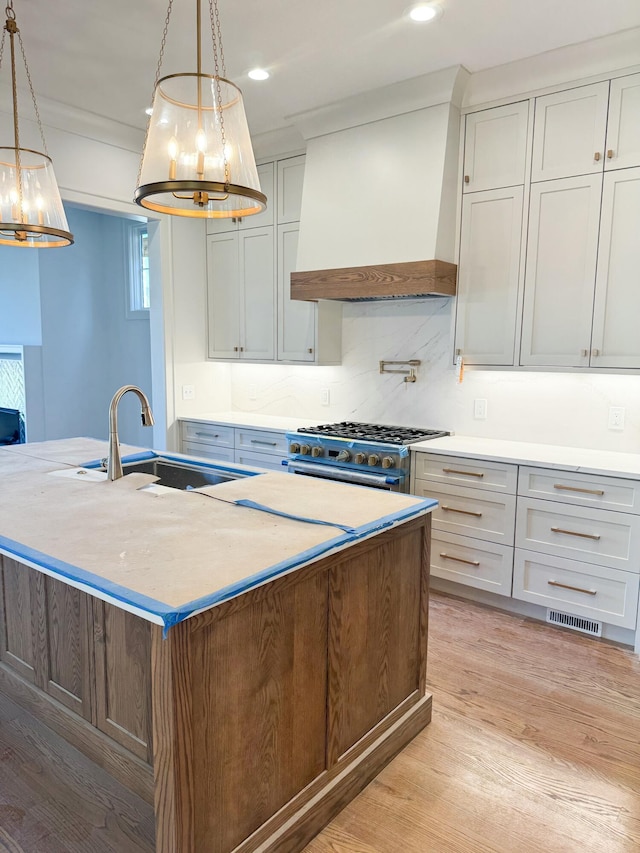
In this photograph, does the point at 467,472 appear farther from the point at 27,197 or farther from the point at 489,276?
the point at 27,197

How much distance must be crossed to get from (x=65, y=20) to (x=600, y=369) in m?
3.10

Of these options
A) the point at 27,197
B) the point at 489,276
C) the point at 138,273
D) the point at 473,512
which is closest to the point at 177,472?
the point at 27,197

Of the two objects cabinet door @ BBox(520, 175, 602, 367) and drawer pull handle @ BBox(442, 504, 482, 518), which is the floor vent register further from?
cabinet door @ BBox(520, 175, 602, 367)

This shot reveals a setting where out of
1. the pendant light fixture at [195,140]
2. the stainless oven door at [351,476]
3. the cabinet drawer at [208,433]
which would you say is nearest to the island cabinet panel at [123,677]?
the pendant light fixture at [195,140]

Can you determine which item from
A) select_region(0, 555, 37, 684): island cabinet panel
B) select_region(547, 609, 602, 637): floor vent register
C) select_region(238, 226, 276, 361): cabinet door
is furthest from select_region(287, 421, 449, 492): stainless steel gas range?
select_region(0, 555, 37, 684): island cabinet panel

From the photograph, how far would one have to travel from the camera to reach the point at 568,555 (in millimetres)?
2934

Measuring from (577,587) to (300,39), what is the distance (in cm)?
306

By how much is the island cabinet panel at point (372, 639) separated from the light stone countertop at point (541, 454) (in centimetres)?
118

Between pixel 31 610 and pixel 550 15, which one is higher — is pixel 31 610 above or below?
below

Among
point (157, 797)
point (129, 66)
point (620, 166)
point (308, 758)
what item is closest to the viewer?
point (157, 797)

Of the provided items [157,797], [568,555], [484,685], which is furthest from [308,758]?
[568,555]

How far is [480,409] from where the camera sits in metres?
3.69

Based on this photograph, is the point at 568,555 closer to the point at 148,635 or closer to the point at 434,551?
the point at 434,551

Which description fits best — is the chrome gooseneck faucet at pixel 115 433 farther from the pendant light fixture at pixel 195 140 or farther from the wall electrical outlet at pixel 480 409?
the wall electrical outlet at pixel 480 409
